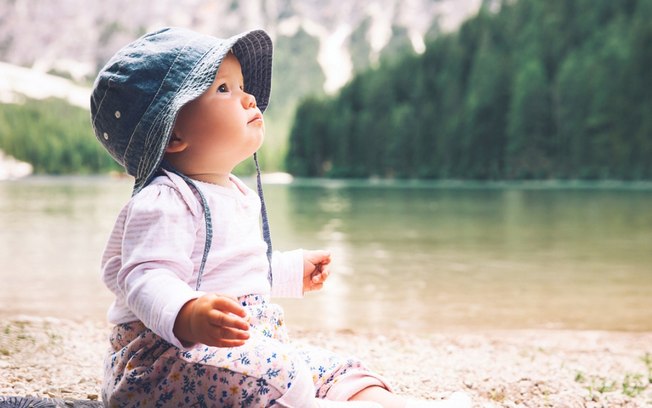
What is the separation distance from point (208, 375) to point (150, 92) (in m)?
0.96

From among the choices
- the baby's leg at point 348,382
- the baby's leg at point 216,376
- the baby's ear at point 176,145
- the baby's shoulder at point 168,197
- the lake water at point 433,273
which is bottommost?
the lake water at point 433,273

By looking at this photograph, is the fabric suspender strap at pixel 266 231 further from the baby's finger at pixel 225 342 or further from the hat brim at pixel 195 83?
the baby's finger at pixel 225 342

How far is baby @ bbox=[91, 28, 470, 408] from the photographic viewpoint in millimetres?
2197

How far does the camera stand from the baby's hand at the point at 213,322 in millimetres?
1951

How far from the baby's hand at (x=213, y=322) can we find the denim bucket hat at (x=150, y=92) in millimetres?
297

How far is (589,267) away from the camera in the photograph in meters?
13.7

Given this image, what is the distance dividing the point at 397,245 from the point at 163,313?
15763mm

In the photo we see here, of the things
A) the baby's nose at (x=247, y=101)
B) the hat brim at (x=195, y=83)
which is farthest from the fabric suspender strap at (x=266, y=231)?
the hat brim at (x=195, y=83)

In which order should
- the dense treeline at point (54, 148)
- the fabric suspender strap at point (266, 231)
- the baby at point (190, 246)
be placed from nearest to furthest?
1. the baby at point (190, 246)
2. the fabric suspender strap at point (266, 231)
3. the dense treeline at point (54, 148)

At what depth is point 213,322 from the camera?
1945 mm

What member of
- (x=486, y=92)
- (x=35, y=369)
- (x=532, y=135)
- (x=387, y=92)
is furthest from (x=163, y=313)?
(x=387, y=92)

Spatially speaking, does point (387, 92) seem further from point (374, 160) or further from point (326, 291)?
point (326, 291)

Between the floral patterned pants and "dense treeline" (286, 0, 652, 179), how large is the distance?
66.3 meters

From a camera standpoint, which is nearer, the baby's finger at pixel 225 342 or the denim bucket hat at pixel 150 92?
the baby's finger at pixel 225 342
